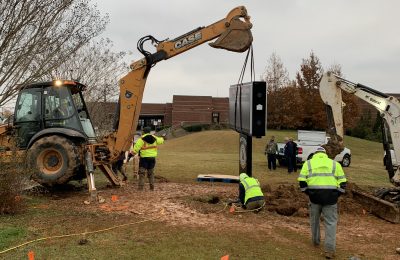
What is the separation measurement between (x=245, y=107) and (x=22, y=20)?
547 centimetres

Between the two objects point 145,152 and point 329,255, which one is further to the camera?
point 145,152

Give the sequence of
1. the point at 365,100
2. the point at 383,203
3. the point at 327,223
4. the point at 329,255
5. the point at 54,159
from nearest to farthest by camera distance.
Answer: the point at 329,255 < the point at 327,223 < the point at 383,203 < the point at 54,159 < the point at 365,100

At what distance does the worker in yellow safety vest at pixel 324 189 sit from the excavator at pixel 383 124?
365 centimetres

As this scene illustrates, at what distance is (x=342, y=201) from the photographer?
1105 cm

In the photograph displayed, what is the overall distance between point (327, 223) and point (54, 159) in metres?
7.47

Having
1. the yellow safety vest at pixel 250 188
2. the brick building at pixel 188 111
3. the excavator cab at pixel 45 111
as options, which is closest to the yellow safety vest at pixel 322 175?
the yellow safety vest at pixel 250 188

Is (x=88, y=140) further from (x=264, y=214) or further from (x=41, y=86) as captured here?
(x=264, y=214)

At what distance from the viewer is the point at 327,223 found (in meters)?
7.30

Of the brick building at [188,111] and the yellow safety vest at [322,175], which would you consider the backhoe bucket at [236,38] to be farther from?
the brick building at [188,111]

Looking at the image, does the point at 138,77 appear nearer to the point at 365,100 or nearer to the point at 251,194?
the point at 251,194

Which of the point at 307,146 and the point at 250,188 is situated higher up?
the point at 307,146

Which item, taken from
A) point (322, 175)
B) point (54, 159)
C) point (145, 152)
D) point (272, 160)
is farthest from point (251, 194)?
point (272, 160)

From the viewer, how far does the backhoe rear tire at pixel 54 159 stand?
36.7 ft

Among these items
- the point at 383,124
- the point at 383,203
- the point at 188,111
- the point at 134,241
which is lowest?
the point at 134,241
